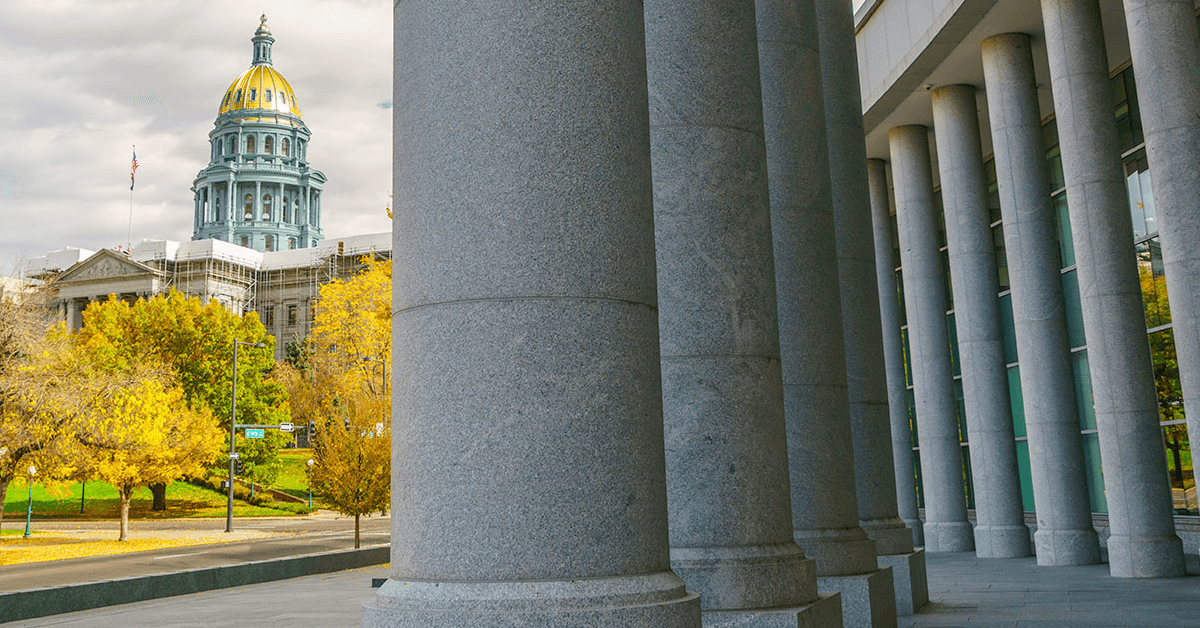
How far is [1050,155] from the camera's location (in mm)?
28500

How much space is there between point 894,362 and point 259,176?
145217 mm

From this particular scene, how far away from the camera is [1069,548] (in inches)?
808

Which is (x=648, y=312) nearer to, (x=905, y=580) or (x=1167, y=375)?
(x=905, y=580)

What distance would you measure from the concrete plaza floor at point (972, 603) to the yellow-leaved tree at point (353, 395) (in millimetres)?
7939

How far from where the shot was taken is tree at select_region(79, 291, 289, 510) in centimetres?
6556

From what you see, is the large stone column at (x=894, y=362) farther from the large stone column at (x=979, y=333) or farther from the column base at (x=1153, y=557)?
Answer: the column base at (x=1153, y=557)

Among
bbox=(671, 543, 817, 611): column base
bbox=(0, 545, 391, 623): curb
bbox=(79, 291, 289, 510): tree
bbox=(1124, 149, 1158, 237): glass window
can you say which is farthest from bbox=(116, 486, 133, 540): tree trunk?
bbox=(671, 543, 817, 611): column base

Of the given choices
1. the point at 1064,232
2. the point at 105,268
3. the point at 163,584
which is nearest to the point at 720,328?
the point at 163,584

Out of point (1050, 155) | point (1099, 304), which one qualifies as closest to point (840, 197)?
point (1099, 304)

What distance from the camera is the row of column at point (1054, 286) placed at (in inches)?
628

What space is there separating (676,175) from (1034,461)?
55.0 ft

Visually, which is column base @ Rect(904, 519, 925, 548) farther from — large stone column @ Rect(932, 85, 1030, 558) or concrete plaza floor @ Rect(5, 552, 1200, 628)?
concrete plaza floor @ Rect(5, 552, 1200, 628)

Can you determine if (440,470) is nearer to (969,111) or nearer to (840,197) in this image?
(840,197)

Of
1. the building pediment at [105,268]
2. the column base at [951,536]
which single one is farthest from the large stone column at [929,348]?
the building pediment at [105,268]
